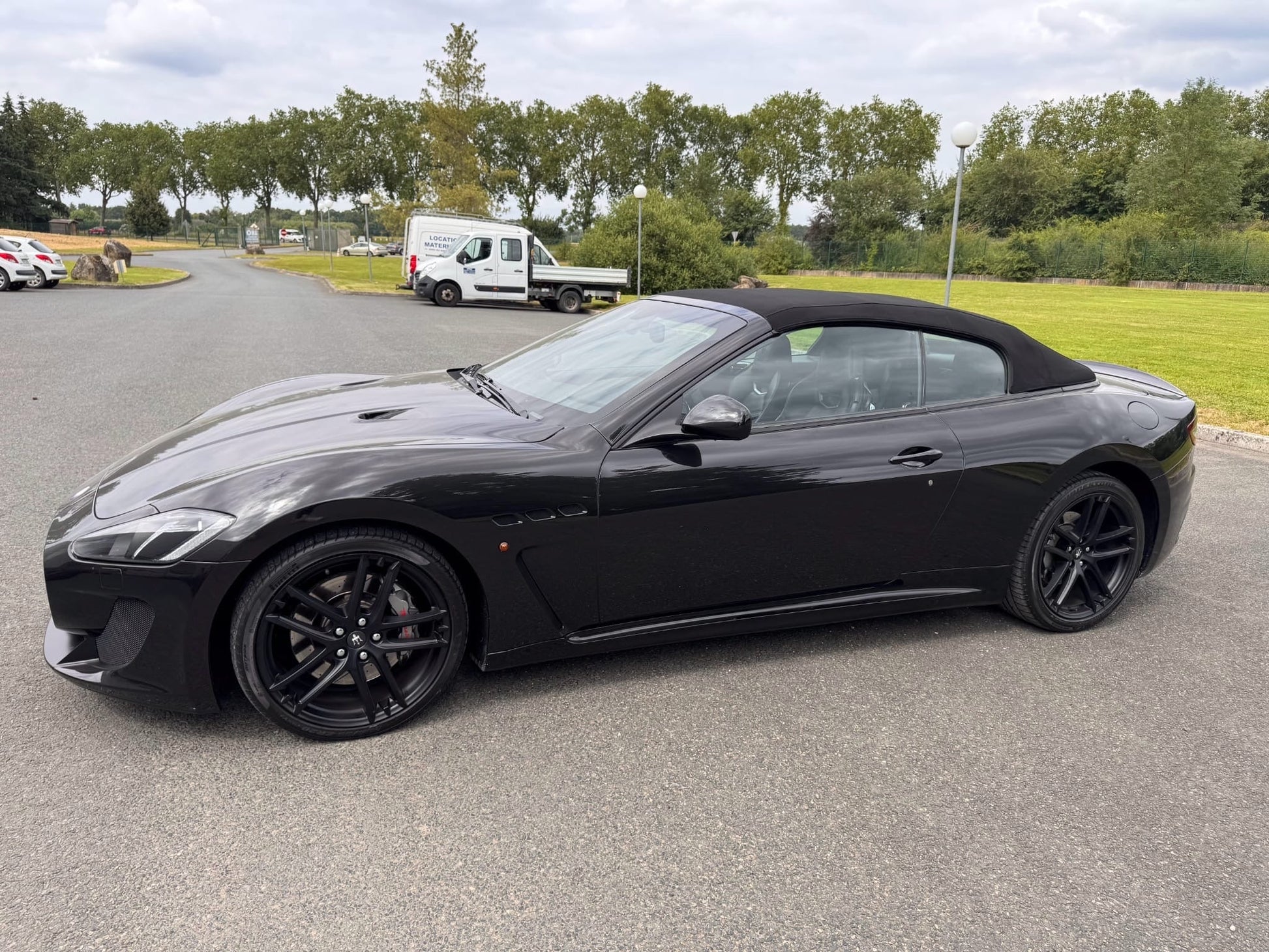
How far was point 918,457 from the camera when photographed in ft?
11.3

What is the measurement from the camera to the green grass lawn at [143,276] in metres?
27.2

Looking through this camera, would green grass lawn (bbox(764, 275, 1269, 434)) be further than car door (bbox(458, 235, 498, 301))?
No

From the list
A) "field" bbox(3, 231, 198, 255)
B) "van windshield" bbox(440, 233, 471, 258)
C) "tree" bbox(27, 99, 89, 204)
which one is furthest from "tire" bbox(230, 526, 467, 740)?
"tree" bbox(27, 99, 89, 204)

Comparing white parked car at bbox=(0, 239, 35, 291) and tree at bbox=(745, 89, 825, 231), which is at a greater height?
tree at bbox=(745, 89, 825, 231)

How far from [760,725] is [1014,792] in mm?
811

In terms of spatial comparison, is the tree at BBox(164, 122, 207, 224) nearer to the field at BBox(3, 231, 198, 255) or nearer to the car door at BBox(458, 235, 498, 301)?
the field at BBox(3, 231, 198, 255)

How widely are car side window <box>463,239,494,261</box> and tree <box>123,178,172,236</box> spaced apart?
69481 mm

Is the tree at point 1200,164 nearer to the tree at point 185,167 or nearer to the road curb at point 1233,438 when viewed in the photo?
the road curb at point 1233,438

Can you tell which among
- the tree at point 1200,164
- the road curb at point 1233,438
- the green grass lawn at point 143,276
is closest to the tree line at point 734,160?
the tree at point 1200,164

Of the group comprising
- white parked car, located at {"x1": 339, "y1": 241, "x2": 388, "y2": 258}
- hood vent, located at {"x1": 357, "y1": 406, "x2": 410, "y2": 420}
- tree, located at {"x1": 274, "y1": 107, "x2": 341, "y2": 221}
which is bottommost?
hood vent, located at {"x1": 357, "y1": 406, "x2": 410, "y2": 420}

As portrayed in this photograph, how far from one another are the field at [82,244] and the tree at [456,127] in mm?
20745

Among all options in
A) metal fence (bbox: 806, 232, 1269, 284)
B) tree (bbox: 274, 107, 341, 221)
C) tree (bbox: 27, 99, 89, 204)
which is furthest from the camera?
tree (bbox: 27, 99, 89, 204)

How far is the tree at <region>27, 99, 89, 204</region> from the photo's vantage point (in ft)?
302

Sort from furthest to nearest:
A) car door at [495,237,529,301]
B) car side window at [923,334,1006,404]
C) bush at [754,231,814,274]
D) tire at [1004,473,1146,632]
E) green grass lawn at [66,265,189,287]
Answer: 1. bush at [754,231,814,274]
2. green grass lawn at [66,265,189,287]
3. car door at [495,237,529,301]
4. tire at [1004,473,1146,632]
5. car side window at [923,334,1006,404]
